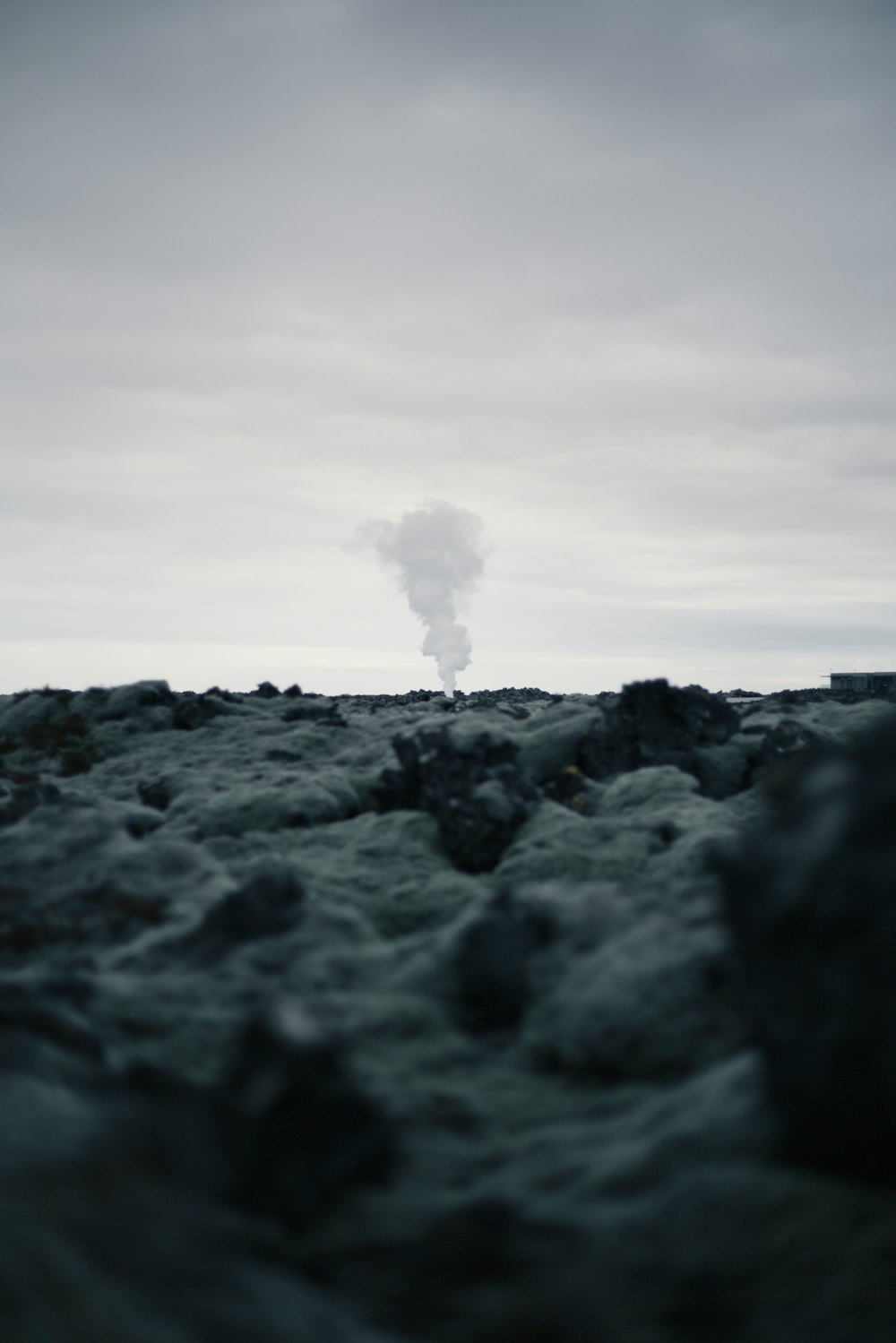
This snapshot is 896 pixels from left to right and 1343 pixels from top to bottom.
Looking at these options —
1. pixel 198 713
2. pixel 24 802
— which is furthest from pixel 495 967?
pixel 198 713

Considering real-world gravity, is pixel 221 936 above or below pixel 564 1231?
above

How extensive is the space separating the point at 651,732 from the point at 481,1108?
682 inches

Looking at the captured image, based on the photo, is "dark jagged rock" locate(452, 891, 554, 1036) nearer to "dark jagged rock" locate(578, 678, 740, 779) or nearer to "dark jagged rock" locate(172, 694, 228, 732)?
"dark jagged rock" locate(578, 678, 740, 779)

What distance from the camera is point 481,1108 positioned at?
7660mm

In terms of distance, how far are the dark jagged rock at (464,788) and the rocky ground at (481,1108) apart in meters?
5.33

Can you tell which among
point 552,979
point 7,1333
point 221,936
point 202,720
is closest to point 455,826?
point 221,936

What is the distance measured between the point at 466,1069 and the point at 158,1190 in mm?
2907

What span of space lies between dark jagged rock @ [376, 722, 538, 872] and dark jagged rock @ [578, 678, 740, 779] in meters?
3.86

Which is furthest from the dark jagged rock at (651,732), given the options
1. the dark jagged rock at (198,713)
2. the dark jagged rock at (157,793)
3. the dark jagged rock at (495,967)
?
the dark jagged rock at (198,713)

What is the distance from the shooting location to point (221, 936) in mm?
11039

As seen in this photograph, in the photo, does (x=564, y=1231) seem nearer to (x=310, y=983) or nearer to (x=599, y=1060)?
(x=599, y=1060)

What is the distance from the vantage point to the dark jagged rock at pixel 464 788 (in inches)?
675

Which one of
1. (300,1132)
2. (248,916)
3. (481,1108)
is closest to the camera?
(300,1132)

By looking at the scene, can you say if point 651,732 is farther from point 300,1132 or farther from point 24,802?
point 300,1132
